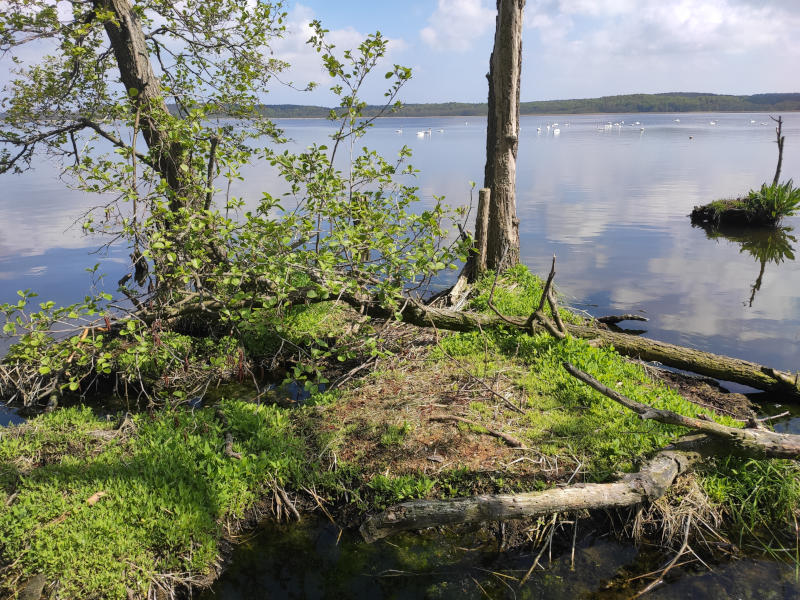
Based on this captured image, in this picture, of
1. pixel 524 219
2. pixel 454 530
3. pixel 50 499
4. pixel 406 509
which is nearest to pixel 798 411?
pixel 454 530

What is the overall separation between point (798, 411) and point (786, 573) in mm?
3209

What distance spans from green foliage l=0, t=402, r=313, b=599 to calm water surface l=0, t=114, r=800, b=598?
513 mm

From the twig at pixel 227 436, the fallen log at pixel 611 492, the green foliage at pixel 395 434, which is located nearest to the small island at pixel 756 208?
the fallen log at pixel 611 492

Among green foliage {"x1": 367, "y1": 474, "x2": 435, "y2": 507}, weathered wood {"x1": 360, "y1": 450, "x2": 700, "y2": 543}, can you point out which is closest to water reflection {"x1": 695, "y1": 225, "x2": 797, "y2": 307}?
weathered wood {"x1": 360, "y1": 450, "x2": 700, "y2": 543}

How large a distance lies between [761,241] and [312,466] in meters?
16.9

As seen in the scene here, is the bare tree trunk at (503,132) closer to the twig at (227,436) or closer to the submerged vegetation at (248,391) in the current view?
the submerged vegetation at (248,391)

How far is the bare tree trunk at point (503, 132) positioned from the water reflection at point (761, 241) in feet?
23.0

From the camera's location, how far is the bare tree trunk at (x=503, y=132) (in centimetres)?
915

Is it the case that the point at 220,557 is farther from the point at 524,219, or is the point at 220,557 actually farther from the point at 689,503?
the point at 524,219

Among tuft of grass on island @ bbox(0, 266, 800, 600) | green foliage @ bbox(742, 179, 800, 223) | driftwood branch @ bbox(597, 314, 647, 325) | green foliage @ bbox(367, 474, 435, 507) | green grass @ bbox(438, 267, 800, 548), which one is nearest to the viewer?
tuft of grass on island @ bbox(0, 266, 800, 600)

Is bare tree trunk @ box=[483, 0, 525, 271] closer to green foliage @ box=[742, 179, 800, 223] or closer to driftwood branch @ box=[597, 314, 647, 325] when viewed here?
driftwood branch @ box=[597, 314, 647, 325]

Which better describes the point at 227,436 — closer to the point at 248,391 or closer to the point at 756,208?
the point at 248,391

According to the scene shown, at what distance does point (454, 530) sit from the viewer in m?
4.55

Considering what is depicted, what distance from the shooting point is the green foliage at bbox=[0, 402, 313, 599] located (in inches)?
148
